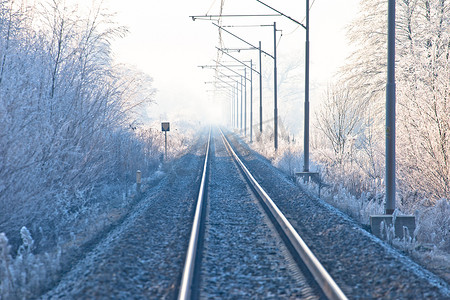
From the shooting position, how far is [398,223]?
7730mm

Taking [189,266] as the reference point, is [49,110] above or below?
above

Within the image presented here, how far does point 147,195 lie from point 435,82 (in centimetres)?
850

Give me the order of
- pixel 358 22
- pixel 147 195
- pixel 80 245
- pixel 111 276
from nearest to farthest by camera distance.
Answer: pixel 111 276
pixel 80 245
pixel 147 195
pixel 358 22

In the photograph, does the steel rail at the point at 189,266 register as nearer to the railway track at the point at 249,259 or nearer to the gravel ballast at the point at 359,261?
the railway track at the point at 249,259

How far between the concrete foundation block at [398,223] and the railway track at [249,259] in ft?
5.45

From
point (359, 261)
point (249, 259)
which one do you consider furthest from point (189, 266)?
point (359, 261)

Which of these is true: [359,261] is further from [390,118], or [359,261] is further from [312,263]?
[390,118]

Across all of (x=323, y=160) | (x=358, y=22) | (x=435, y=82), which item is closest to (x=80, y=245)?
(x=435, y=82)

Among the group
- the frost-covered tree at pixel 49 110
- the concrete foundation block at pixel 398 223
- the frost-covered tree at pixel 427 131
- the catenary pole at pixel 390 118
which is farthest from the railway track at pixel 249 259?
the frost-covered tree at pixel 427 131

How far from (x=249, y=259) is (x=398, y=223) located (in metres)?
3.17

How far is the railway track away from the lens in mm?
5156

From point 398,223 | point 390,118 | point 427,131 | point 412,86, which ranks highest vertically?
point 412,86

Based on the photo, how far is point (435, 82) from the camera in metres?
9.55

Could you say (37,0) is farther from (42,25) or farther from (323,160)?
(323,160)
